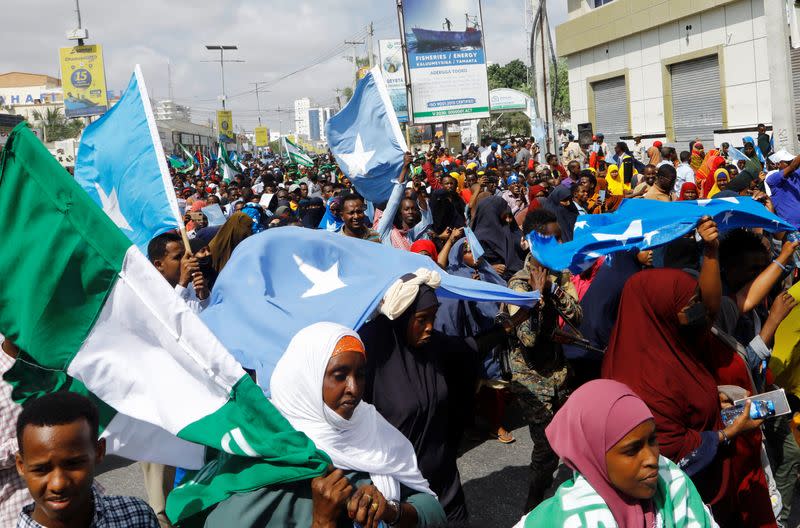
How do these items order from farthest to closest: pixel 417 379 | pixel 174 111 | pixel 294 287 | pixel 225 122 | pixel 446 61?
1. pixel 174 111
2. pixel 225 122
3. pixel 446 61
4. pixel 294 287
5. pixel 417 379

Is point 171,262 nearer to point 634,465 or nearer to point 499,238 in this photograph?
point 634,465

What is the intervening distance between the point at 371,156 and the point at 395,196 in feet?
3.83

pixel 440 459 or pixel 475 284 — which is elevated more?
pixel 475 284

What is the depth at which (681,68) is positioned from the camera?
A: 25.8m

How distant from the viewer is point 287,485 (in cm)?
255

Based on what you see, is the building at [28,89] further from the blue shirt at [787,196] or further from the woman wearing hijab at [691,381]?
the woman wearing hijab at [691,381]

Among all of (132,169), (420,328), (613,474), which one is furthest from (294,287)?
(613,474)

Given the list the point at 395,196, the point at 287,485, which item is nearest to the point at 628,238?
the point at 287,485

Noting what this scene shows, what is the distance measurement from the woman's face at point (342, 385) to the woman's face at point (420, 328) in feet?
2.87

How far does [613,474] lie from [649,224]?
208 centimetres

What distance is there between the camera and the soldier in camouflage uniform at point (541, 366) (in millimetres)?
4750

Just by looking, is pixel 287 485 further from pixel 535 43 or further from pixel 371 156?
pixel 535 43

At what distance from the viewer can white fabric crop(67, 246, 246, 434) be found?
8.62 ft

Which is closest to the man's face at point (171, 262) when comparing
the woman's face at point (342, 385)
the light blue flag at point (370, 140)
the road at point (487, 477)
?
the road at point (487, 477)
